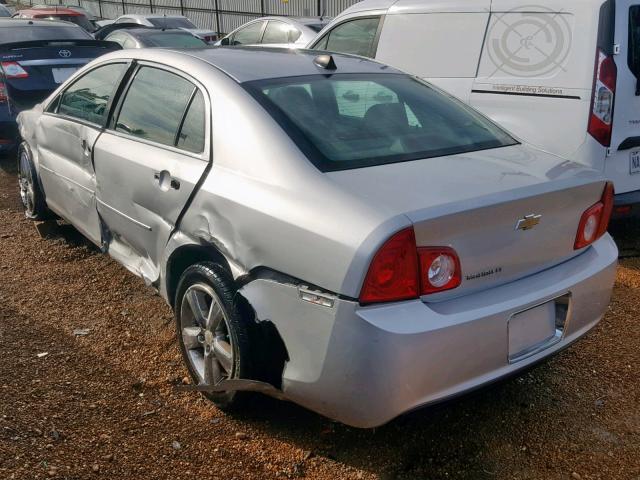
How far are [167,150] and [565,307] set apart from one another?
1.96 meters

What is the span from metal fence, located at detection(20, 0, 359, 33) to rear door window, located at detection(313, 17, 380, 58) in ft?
38.1

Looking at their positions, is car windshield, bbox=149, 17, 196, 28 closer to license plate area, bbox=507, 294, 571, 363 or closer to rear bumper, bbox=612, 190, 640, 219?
rear bumper, bbox=612, 190, 640, 219

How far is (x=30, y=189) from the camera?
18.0ft

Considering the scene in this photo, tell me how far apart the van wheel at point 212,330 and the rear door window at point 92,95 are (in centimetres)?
146

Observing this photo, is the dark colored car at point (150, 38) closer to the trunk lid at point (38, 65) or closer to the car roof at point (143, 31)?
the car roof at point (143, 31)

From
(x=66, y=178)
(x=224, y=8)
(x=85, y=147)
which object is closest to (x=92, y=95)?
(x=85, y=147)

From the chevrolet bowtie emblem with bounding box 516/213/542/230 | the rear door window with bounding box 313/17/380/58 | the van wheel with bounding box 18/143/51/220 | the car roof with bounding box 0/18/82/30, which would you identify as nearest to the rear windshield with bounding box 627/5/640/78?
the rear door window with bounding box 313/17/380/58

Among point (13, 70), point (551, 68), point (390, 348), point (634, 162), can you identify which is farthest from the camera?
point (13, 70)

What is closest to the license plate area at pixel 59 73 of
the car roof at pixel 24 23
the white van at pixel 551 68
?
the car roof at pixel 24 23

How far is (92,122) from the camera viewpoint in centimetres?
420

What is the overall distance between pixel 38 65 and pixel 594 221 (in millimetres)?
6227

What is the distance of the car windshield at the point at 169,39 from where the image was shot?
11571 millimetres

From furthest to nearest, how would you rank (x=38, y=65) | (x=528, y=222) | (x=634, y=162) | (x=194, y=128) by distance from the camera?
(x=38, y=65) → (x=634, y=162) → (x=194, y=128) → (x=528, y=222)

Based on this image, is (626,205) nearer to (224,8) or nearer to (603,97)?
(603,97)
